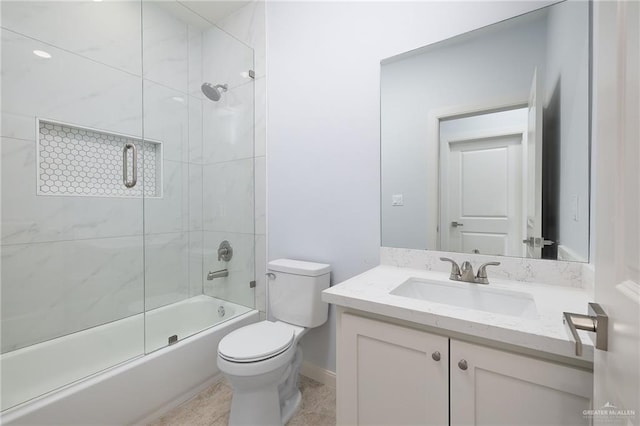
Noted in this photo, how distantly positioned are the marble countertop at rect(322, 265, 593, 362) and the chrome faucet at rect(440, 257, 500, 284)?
4cm

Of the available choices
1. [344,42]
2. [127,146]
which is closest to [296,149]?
[344,42]

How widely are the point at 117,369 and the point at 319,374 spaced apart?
1.12 m

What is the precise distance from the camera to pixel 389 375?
963mm

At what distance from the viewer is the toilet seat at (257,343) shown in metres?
1.26

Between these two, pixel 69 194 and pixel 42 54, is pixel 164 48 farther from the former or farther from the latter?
pixel 69 194

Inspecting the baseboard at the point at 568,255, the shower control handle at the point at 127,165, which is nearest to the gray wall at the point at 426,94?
the baseboard at the point at 568,255

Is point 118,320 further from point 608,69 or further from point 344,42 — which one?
point 608,69

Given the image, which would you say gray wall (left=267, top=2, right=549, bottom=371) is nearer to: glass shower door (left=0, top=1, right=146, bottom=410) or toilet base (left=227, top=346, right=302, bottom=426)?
toilet base (left=227, top=346, right=302, bottom=426)

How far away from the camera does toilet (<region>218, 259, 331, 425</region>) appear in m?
1.26

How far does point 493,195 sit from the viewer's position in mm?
1281

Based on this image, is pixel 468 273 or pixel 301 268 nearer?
pixel 468 273

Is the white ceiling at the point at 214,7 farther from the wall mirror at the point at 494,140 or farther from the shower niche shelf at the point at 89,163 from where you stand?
the wall mirror at the point at 494,140

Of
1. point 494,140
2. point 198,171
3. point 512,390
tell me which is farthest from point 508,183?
point 198,171

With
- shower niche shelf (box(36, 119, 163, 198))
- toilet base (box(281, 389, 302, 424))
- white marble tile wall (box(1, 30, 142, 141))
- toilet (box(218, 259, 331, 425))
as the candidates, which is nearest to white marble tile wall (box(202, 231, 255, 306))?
toilet (box(218, 259, 331, 425))
